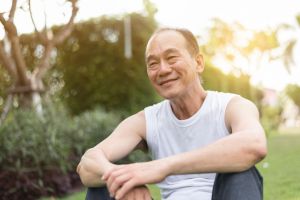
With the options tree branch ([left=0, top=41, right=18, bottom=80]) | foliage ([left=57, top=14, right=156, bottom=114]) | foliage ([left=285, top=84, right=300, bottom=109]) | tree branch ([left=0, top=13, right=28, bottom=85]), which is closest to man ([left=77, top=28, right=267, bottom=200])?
tree branch ([left=0, top=13, right=28, bottom=85])

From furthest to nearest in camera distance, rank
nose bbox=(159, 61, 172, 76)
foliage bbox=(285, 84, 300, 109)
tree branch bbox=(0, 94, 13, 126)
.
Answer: foliage bbox=(285, 84, 300, 109) → tree branch bbox=(0, 94, 13, 126) → nose bbox=(159, 61, 172, 76)

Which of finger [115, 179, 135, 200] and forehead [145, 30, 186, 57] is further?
forehead [145, 30, 186, 57]

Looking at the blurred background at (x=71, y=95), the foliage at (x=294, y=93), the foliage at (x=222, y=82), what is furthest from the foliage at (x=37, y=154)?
the foliage at (x=294, y=93)

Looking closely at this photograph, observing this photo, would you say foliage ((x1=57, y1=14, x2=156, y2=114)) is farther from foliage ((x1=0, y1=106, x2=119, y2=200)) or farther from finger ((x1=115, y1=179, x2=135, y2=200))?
finger ((x1=115, y1=179, x2=135, y2=200))

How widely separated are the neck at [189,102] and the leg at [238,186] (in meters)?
0.45

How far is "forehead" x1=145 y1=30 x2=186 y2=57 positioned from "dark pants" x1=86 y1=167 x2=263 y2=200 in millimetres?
668

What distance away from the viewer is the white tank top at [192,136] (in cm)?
257

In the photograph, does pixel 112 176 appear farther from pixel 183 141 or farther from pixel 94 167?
pixel 183 141

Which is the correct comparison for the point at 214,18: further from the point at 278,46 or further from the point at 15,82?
the point at 15,82

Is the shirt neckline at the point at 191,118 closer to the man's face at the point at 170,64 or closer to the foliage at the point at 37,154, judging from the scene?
the man's face at the point at 170,64

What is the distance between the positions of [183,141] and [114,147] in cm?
38

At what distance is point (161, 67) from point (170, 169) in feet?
1.73

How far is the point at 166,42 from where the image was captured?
8.66ft

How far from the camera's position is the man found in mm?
2320
